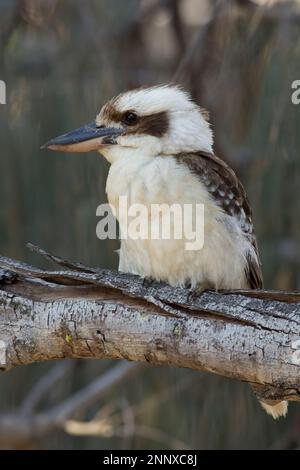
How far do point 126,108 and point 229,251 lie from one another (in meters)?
0.42

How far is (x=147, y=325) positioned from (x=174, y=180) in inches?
15.7

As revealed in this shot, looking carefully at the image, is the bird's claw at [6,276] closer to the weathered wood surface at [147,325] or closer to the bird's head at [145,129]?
the weathered wood surface at [147,325]

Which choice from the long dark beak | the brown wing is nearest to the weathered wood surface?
the brown wing

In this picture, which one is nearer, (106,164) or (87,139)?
(87,139)

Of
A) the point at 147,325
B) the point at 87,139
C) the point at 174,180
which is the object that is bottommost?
the point at 147,325

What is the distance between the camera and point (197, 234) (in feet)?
6.91

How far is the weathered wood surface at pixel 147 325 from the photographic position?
1.72 meters

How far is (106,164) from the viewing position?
2686mm

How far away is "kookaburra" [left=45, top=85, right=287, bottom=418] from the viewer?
83.2 inches

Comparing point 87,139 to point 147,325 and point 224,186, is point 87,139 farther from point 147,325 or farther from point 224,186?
point 147,325

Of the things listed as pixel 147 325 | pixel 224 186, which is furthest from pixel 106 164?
pixel 147 325

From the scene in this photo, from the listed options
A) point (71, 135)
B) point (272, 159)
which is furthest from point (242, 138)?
point (71, 135)

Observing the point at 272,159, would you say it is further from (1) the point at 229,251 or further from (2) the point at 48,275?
(2) the point at 48,275

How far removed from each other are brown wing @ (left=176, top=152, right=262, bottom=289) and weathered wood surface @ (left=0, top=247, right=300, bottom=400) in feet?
0.92
